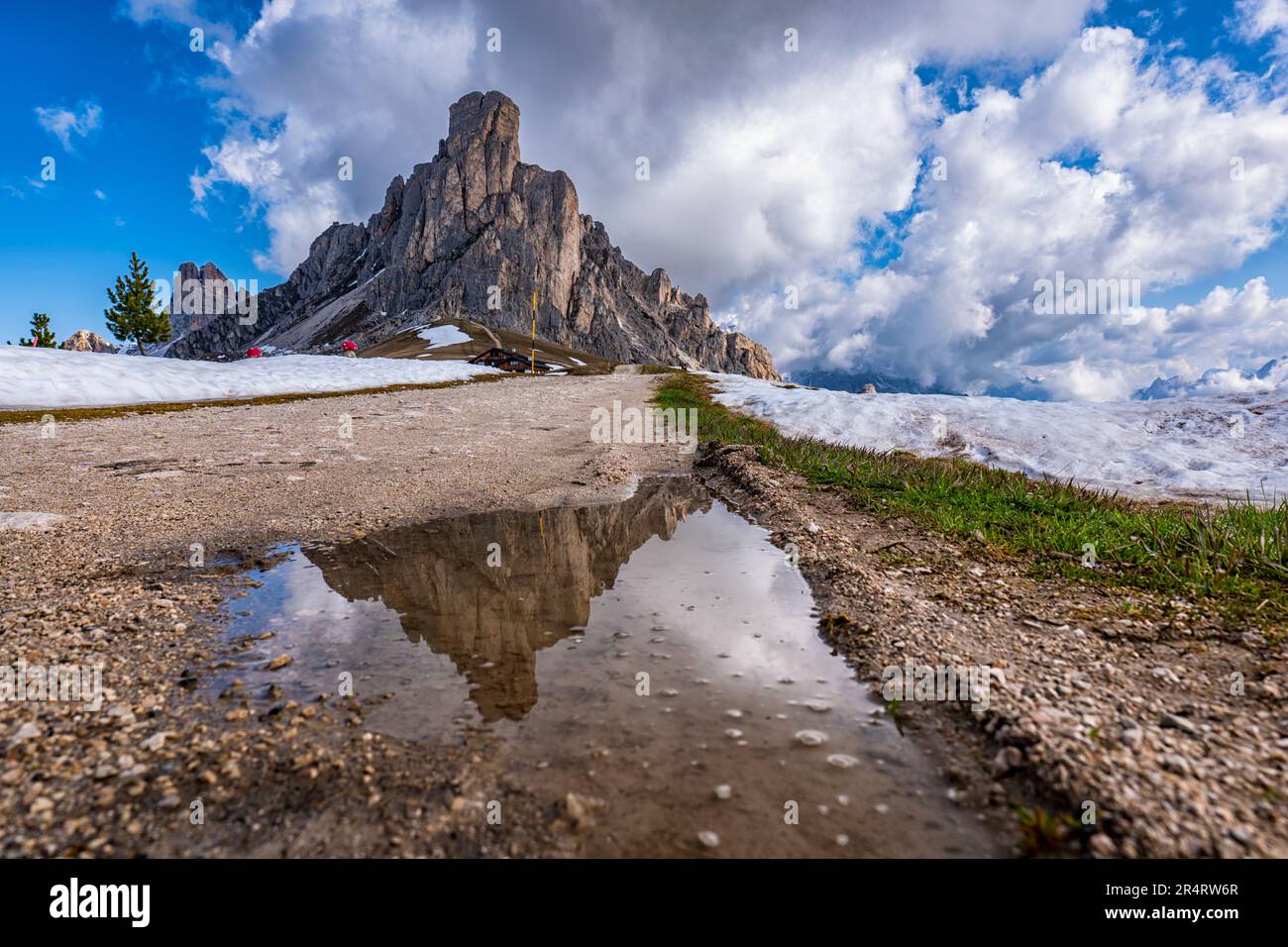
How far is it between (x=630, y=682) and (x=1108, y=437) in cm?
1886

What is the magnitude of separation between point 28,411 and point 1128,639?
37.7 metres

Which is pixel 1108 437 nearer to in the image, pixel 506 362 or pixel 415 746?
pixel 415 746

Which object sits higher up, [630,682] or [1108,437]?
[1108,437]

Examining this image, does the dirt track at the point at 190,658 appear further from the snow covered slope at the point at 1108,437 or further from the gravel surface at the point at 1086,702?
the snow covered slope at the point at 1108,437

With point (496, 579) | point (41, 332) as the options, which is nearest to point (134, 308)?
point (41, 332)

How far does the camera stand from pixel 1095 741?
357 centimetres

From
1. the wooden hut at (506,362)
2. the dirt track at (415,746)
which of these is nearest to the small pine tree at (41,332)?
the wooden hut at (506,362)

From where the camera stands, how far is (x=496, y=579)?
23.7ft

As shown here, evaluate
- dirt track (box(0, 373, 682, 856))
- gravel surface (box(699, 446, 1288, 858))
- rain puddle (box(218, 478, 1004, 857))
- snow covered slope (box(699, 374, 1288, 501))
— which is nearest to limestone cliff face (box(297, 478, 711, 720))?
rain puddle (box(218, 478, 1004, 857))

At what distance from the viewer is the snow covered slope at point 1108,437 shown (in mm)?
13219
